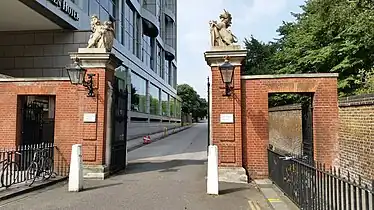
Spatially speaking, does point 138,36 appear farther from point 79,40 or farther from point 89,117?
point 89,117

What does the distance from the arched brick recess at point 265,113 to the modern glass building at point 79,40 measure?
39.8ft

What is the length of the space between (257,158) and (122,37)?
73.8ft

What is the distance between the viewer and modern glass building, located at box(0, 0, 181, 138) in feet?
64.1

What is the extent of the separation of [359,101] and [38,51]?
18.6m

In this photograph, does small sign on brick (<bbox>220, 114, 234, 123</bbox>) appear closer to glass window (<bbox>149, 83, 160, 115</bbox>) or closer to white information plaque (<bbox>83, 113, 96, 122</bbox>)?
white information plaque (<bbox>83, 113, 96, 122</bbox>)

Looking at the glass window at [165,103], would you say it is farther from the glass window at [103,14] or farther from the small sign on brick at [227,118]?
the small sign on brick at [227,118]

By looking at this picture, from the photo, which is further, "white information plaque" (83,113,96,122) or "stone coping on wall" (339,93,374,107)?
"white information plaque" (83,113,96,122)

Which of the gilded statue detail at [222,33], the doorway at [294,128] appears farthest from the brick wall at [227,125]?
the doorway at [294,128]

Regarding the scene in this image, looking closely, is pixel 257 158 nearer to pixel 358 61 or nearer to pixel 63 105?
pixel 63 105

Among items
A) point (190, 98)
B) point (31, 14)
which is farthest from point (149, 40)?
point (190, 98)

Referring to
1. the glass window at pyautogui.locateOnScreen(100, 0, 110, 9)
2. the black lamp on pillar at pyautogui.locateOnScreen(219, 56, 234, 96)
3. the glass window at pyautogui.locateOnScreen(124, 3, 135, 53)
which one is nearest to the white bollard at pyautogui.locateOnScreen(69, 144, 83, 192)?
the black lamp on pillar at pyautogui.locateOnScreen(219, 56, 234, 96)

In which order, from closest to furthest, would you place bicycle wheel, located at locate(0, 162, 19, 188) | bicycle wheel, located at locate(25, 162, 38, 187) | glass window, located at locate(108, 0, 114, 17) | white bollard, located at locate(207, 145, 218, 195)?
white bollard, located at locate(207, 145, 218, 195) < bicycle wheel, located at locate(0, 162, 19, 188) < bicycle wheel, located at locate(25, 162, 38, 187) < glass window, located at locate(108, 0, 114, 17)

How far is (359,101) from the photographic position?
31.3ft

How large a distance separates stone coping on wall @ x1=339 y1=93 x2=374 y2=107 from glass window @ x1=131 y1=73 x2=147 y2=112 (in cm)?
2368
